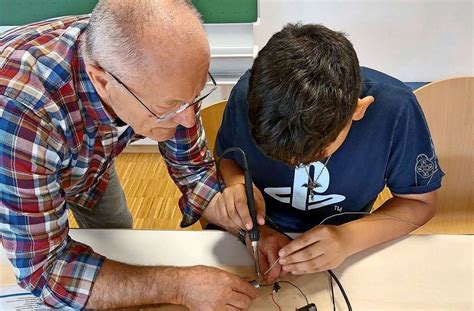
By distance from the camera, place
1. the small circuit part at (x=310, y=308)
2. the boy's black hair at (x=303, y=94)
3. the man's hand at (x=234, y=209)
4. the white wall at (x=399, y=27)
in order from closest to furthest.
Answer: the boy's black hair at (x=303, y=94), the small circuit part at (x=310, y=308), the man's hand at (x=234, y=209), the white wall at (x=399, y=27)

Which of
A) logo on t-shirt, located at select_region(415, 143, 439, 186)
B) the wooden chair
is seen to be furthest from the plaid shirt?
the wooden chair

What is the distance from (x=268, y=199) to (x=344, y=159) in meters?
0.22

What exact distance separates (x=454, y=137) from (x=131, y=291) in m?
0.89

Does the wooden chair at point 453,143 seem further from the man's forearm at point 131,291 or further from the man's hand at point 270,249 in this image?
the man's forearm at point 131,291

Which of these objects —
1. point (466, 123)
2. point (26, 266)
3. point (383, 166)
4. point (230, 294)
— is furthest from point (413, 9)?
point (26, 266)

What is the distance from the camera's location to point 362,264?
3.29ft

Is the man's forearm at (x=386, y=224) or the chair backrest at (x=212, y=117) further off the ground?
the chair backrest at (x=212, y=117)

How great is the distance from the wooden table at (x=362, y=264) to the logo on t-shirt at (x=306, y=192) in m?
0.16

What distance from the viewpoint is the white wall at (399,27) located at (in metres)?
2.38

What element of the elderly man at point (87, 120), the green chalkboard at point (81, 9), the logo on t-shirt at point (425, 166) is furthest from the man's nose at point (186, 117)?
the green chalkboard at point (81, 9)

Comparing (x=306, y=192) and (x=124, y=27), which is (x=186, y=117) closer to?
(x=124, y=27)

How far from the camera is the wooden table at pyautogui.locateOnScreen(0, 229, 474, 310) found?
0.94 meters

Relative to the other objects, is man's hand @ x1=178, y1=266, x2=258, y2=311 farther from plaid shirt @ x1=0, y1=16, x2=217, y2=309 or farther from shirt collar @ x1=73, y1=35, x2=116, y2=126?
shirt collar @ x1=73, y1=35, x2=116, y2=126

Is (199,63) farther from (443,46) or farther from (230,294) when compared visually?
(443,46)
